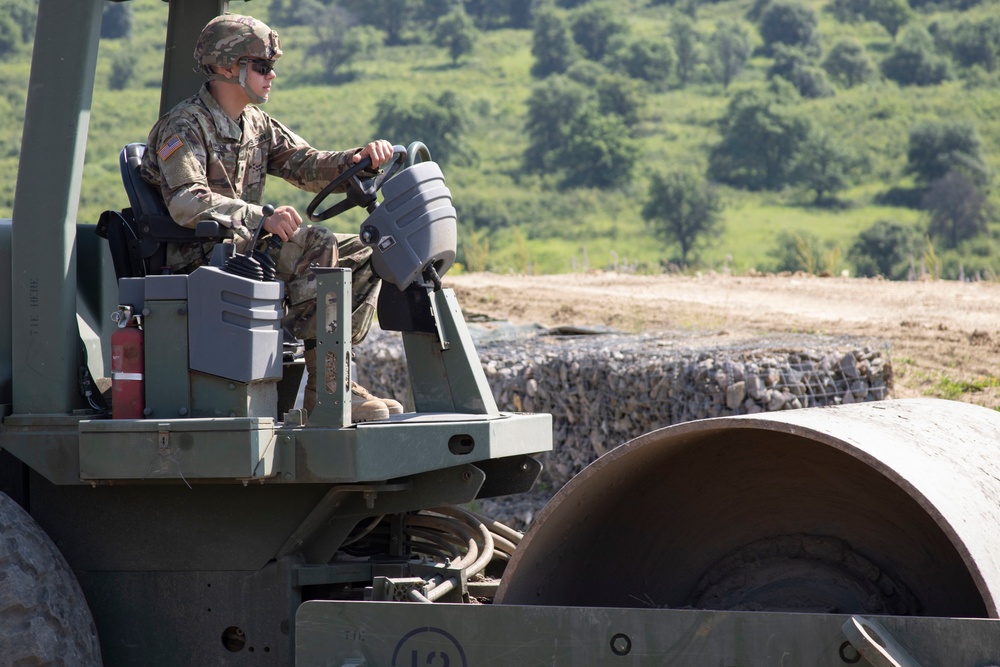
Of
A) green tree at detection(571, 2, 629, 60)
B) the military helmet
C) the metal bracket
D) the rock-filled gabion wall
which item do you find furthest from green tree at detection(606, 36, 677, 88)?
the metal bracket

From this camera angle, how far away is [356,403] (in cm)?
466

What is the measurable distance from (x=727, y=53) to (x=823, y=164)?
1984 centimetres

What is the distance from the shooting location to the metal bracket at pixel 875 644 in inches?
137

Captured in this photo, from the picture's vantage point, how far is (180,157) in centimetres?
461

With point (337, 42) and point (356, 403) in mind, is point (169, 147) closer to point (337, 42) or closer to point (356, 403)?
point (356, 403)

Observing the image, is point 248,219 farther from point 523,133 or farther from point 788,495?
point 523,133

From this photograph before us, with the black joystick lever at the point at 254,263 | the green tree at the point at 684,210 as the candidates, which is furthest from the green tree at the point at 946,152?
the black joystick lever at the point at 254,263

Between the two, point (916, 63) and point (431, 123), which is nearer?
point (431, 123)

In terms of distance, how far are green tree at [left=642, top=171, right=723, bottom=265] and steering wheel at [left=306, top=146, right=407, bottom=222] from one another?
52.8 m

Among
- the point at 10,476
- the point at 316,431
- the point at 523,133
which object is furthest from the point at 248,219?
the point at 523,133

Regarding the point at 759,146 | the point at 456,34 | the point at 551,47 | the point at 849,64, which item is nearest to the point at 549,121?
the point at 759,146

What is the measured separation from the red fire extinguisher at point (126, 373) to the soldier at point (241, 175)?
42cm

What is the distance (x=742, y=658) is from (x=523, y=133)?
7308 cm

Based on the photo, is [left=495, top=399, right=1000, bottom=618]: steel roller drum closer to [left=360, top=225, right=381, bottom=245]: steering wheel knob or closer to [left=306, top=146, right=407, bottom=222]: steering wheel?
[left=360, top=225, right=381, bottom=245]: steering wheel knob
